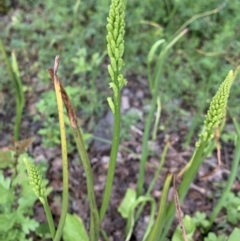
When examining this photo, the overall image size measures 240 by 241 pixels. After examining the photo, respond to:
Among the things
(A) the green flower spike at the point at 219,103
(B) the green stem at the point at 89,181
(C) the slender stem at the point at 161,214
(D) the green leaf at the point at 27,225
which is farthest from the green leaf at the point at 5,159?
(A) the green flower spike at the point at 219,103

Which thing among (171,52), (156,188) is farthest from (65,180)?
(171,52)

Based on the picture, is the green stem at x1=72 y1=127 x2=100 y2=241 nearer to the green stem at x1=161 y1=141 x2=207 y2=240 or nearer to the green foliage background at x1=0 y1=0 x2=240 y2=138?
the green stem at x1=161 y1=141 x2=207 y2=240

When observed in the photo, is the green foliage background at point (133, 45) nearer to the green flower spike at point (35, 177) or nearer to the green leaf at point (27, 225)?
the green leaf at point (27, 225)

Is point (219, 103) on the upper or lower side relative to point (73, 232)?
upper

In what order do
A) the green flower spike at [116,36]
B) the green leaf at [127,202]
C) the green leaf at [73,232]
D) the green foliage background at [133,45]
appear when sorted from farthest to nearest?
the green foliage background at [133,45]
the green leaf at [127,202]
the green leaf at [73,232]
the green flower spike at [116,36]

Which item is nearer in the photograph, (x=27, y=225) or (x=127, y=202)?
(x=27, y=225)

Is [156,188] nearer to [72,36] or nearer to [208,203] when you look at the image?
[208,203]

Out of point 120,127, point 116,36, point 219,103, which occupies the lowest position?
point 120,127

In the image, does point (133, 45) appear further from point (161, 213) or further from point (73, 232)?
point (161, 213)

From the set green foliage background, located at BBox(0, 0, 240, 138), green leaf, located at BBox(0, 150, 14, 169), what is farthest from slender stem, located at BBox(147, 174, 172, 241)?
green foliage background, located at BBox(0, 0, 240, 138)

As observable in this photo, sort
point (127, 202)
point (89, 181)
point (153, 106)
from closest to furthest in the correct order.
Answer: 1. point (89, 181)
2. point (153, 106)
3. point (127, 202)

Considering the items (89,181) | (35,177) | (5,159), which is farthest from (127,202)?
(35,177)
